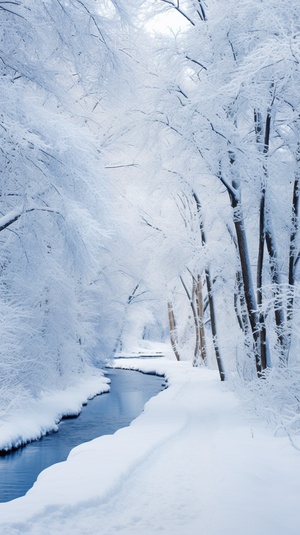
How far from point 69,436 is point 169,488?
269 inches

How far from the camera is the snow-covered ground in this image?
14.4 ft

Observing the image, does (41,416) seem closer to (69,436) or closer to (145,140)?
(69,436)

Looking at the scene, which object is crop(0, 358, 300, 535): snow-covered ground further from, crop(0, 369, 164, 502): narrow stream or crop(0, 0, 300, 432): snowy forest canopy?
crop(0, 0, 300, 432): snowy forest canopy

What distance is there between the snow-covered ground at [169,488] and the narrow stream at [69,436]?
1.04m

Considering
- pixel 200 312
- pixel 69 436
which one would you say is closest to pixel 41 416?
pixel 69 436

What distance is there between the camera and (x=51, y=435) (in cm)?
1221

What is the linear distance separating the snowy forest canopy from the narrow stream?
1420mm

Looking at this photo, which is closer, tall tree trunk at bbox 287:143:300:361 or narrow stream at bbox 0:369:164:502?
narrow stream at bbox 0:369:164:502

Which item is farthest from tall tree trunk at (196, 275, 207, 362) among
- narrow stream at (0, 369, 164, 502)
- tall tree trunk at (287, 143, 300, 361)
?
tall tree trunk at (287, 143, 300, 361)

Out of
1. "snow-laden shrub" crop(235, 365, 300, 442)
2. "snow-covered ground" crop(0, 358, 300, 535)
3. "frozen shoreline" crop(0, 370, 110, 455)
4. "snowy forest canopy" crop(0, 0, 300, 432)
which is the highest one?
"snowy forest canopy" crop(0, 0, 300, 432)

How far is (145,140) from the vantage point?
1166cm

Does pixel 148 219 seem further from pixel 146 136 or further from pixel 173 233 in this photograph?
pixel 146 136

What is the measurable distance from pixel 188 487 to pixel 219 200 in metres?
11.6

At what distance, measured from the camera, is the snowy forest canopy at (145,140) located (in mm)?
7996
